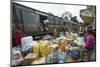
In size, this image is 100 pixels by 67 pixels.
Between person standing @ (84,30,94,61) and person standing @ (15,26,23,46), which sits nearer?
person standing @ (15,26,23,46)

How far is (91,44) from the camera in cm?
294

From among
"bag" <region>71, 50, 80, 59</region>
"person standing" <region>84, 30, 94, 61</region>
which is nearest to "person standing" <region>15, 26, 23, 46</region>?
"bag" <region>71, 50, 80, 59</region>

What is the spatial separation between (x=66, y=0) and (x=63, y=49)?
2.28 ft

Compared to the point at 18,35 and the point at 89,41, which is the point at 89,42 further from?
the point at 18,35

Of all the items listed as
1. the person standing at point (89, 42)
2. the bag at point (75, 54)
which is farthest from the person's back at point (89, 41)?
the bag at point (75, 54)

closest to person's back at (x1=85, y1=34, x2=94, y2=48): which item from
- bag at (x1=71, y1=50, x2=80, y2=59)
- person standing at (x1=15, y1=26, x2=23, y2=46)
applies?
bag at (x1=71, y1=50, x2=80, y2=59)

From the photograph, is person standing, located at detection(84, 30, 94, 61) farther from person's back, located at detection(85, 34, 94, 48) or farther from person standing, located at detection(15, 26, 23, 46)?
person standing, located at detection(15, 26, 23, 46)

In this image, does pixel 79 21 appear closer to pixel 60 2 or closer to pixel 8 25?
pixel 60 2

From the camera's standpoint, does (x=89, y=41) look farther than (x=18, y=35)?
Yes

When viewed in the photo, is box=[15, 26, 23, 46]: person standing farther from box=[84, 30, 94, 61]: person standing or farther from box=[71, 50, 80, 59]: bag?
box=[84, 30, 94, 61]: person standing

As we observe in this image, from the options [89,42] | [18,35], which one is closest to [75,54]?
[89,42]

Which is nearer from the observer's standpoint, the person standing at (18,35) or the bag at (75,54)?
the person standing at (18,35)

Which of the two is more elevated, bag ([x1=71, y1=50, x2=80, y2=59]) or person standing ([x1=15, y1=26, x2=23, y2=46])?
person standing ([x1=15, y1=26, x2=23, y2=46])

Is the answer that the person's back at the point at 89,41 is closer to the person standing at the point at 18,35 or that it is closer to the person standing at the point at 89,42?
the person standing at the point at 89,42
